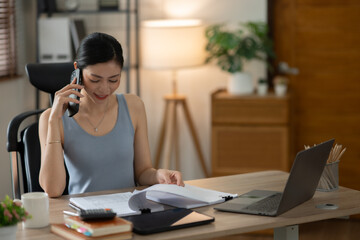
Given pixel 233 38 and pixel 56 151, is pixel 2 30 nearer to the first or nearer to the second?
pixel 233 38

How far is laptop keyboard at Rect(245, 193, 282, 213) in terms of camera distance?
196 centimetres

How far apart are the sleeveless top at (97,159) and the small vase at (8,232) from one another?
2.35 ft

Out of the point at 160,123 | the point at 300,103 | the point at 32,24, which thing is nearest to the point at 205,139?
the point at 160,123

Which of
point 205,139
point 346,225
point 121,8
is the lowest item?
point 346,225

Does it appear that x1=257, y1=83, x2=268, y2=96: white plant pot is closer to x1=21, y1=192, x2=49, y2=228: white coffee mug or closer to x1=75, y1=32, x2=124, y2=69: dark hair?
x1=75, y1=32, x2=124, y2=69: dark hair

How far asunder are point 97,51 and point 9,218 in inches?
32.4

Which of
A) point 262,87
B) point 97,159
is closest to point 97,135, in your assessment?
point 97,159

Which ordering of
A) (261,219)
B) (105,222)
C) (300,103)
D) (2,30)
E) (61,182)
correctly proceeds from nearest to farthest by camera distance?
1. (105,222)
2. (261,219)
3. (61,182)
4. (2,30)
5. (300,103)

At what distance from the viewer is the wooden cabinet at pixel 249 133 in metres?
4.09

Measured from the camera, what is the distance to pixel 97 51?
2287 mm

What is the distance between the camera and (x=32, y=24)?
457 cm

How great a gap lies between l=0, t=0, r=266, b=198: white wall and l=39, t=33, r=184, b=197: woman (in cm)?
204

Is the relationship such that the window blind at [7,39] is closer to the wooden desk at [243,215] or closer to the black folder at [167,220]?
the wooden desk at [243,215]

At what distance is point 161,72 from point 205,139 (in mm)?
588
